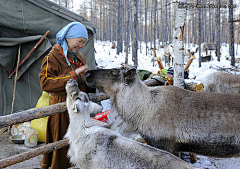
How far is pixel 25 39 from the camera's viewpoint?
5.18m

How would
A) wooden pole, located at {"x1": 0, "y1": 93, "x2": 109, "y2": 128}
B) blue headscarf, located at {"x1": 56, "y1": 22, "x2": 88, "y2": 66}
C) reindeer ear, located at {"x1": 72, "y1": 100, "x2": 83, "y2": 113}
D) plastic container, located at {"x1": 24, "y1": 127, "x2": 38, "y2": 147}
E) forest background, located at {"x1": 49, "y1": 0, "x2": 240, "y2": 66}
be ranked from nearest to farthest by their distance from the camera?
1. reindeer ear, located at {"x1": 72, "y1": 100, "x2": 83, "y2": 113}
2. wooden pole, located at {"x1": 0, "y1": 93, "x2": 109, "y2": 128}
3. blue headscarf, located at {"x1": 56, "y1": 22, "x2": 88, "y2": 66}
4. plastic container, located at {"x1": 24, "y1": 127, "x2": 38, "y2": 147}
5. forest background, located at {"x1": 49, "y1": 0, "x2": 240, "y2": 66}

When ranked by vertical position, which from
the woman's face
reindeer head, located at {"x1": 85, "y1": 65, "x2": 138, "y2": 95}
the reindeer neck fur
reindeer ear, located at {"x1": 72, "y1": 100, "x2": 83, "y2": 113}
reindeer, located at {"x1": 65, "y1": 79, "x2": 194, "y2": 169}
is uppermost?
the woman's face

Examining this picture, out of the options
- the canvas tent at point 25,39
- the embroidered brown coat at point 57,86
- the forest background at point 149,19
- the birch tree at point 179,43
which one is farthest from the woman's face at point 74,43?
the forest background at point 149,19

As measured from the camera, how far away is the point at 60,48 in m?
2.35

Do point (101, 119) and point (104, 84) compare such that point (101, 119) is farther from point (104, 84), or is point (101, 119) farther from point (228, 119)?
point (228, 119)

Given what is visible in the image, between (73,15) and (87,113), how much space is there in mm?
4747

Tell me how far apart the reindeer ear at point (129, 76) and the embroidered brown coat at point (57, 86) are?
0.56 meters

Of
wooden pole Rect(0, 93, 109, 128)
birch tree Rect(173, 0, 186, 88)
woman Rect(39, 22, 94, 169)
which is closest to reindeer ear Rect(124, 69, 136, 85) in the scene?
woman Rect(39, 22, 94, 169)

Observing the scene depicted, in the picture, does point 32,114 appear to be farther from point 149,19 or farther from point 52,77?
point 149,19

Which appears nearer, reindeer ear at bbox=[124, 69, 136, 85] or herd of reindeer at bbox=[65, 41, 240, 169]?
herd of reindeer at bbox=[65, 41, 240, 169]

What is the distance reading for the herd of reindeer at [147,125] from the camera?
160 centimetres

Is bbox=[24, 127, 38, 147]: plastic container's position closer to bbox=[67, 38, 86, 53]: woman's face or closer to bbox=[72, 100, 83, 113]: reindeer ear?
bbox=[67, 38, 86, 53]: woman's face

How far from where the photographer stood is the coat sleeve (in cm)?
213

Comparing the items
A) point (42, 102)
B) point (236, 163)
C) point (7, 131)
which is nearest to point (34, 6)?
point (42, 102)
